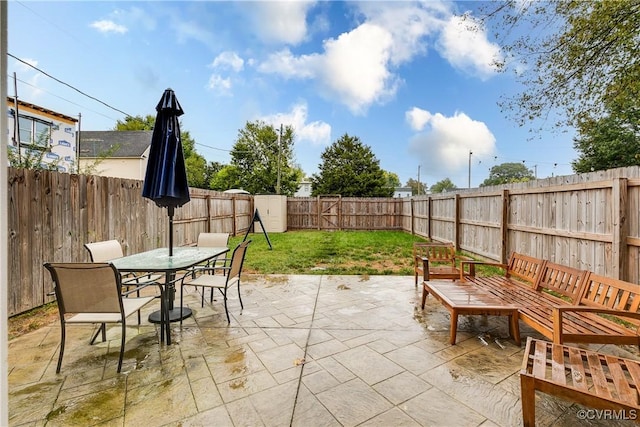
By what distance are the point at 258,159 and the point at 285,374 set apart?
2688cm

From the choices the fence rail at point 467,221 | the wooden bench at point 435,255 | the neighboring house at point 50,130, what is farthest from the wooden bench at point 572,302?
the neighboring house at point 50,130

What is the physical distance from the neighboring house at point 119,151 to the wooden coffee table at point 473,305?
17.2 metres

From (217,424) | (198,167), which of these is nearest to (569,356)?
(217,424)

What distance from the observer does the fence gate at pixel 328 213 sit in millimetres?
14938

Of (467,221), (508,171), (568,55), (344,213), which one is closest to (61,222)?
(568,55)

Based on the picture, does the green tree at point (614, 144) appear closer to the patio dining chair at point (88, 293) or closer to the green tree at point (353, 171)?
the green tree at point (353, 171)

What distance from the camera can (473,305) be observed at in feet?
9.22

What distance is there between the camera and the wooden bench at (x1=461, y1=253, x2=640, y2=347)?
215 centimetres

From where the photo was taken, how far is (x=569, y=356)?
75.1 inches

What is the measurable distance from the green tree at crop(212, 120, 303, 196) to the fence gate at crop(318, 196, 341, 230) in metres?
12.4

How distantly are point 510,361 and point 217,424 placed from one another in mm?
2371

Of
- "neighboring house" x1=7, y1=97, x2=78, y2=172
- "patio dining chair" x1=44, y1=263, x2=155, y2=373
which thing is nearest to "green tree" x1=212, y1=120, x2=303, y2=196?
"neighboring house" x1=7, y1=97, x2=78, y2=172

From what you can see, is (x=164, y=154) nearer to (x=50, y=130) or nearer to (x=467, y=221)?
(x=467, y=221)

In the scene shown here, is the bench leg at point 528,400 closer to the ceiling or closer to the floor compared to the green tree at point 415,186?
closer to the floor
